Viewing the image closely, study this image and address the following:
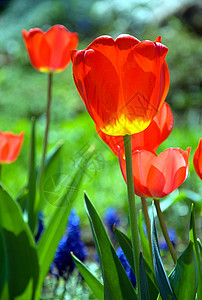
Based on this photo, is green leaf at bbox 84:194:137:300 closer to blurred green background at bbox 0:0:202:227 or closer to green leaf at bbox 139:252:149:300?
green leaf at bbox 139:252:149:300

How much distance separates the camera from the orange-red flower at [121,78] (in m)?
0.51

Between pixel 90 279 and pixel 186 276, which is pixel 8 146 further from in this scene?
pixel 186 276

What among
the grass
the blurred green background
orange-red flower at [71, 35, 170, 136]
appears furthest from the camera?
the blurred green background

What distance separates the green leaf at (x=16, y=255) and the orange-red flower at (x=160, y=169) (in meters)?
0.33

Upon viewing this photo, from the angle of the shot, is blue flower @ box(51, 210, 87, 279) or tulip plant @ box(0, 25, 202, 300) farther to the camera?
blue flower @ box(51, 210, 87, 279)

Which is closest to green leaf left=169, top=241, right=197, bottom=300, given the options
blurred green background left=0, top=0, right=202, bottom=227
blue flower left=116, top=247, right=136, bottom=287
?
blue flower left=116, top=247, right=136, bottom=287

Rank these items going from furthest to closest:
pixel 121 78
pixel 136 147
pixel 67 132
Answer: pixel 67 132, pixel 136 147, pixel 121 78

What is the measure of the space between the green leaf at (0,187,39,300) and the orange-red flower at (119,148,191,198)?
33cm

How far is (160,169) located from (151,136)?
0.05m

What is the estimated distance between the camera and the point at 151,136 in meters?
0.61

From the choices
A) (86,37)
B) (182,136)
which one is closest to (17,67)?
(86,37)

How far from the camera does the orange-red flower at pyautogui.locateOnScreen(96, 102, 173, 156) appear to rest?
0.60m

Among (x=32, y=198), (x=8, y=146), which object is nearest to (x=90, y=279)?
(x=32, y=198)

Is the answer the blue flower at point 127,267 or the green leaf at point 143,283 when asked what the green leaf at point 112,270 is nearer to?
the green leaf at point 143,283
